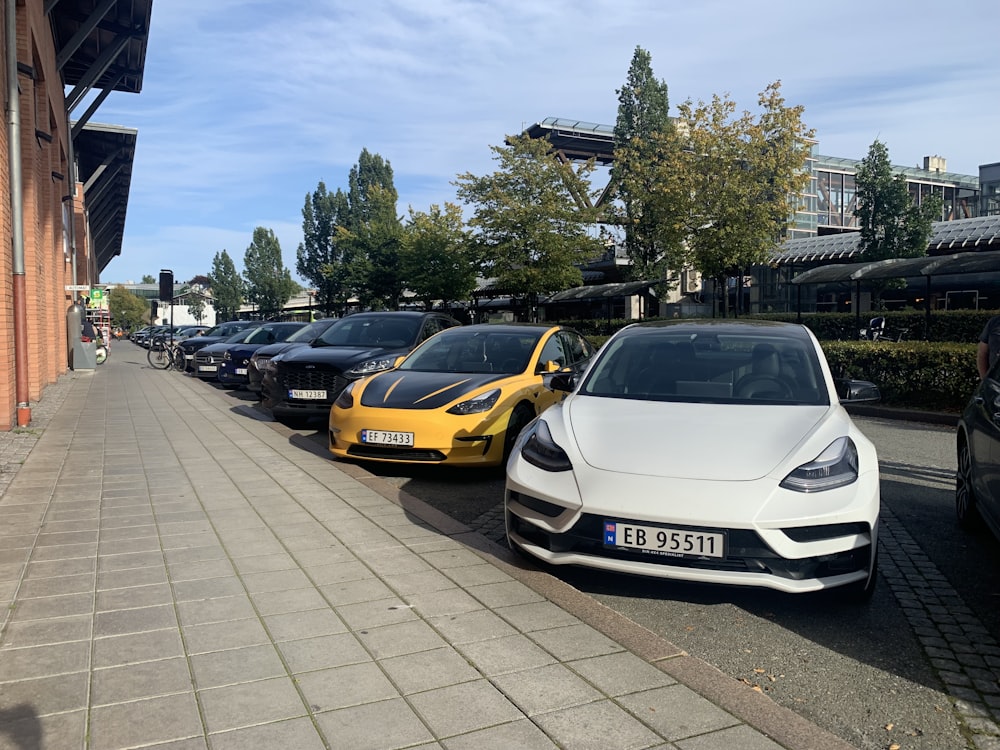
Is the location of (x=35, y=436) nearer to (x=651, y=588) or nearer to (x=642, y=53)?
(x=651, y=588)

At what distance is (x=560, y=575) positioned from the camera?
4480mm

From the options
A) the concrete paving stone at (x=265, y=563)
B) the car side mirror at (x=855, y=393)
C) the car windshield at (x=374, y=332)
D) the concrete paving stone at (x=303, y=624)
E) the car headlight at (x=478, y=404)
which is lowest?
the concrete paving stone at (x=303, y=624)

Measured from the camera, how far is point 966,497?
18.0ft

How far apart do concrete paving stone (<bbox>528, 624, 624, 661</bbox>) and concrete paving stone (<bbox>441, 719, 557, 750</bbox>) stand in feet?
1.96

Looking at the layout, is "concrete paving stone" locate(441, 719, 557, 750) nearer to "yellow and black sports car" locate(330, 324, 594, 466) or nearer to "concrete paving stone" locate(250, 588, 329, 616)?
"concrete paving stone" locate(250, 588, 329, 616)

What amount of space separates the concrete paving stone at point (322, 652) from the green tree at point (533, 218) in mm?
27945

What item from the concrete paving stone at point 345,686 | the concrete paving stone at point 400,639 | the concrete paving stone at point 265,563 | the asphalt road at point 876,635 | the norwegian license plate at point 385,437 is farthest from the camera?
the norwegian license plate at point 385,437

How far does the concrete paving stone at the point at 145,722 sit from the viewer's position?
255 centimetres

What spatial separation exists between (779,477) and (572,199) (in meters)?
29.1

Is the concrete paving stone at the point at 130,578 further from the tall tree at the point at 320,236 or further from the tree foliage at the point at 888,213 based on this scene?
the tall tree at the point at 320,236

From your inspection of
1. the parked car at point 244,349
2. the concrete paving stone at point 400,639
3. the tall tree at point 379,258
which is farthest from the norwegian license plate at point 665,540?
the tall tree at point 379,258

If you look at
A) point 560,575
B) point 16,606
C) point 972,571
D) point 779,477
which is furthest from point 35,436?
point 972,571

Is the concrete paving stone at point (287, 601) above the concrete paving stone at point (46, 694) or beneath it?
above

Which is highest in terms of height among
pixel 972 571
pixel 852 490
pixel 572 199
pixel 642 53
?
pixel 642 53
